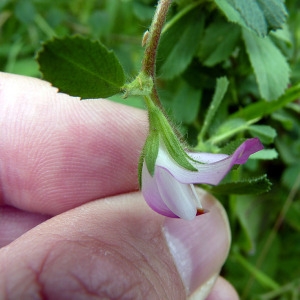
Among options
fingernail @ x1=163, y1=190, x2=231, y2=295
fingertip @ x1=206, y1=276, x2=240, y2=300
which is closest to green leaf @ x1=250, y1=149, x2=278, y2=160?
fingernail @ x1=163, y1=190, x2=231, y2=295

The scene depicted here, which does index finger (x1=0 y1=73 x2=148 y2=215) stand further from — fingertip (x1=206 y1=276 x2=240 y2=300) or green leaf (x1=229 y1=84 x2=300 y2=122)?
fingertip (x1=206 y1=276 x2=240 y2=300)

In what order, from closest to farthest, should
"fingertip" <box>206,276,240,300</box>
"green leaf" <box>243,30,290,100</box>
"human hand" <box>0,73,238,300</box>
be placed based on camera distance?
1. "human hand" <box>0,73,238,300</box>
2. "green leaf" <box>243,30,290,100</box>
3. "fingertip" <box>206,276,240,300</box>

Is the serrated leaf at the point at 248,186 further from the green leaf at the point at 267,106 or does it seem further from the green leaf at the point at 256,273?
the green leaf at the point at 256,273

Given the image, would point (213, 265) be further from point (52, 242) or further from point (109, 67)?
point (109, 67)

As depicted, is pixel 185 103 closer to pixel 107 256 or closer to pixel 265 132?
pixel 265 132

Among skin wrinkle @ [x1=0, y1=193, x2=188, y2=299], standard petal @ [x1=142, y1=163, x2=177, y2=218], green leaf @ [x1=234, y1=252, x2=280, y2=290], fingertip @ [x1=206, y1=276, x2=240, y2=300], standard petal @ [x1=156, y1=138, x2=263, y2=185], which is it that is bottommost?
green leaf @ [x1=234, y1=252, x2=280, y2=290]

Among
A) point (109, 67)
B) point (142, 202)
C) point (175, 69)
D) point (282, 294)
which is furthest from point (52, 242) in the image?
point (282, 294)

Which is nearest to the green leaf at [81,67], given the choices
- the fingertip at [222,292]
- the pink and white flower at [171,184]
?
the pink and white flower at [171,184]
